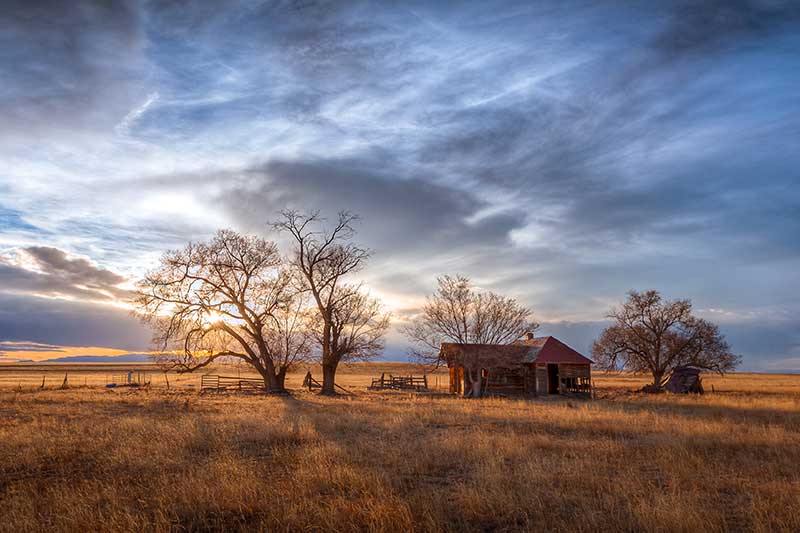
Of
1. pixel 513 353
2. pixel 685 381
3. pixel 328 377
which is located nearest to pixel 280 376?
pixel 328 377

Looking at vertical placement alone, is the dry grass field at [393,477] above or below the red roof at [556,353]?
below

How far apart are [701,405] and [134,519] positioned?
3049 centimetres

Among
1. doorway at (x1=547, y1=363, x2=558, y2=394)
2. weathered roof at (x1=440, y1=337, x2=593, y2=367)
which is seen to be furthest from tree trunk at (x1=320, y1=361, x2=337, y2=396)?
doorway at (x1=547, y1=363, x2=558, y2=394)

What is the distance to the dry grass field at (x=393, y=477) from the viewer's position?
7012mm

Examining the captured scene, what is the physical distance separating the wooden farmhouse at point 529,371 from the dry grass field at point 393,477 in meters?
23.2

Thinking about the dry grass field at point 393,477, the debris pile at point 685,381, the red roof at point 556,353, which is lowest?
the debris pile at point 685,381

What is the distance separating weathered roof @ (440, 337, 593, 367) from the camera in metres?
37.9

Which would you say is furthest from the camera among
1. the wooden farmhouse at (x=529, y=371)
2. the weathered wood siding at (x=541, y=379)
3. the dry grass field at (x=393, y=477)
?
the weathered wood siding at (x=541, y=379)

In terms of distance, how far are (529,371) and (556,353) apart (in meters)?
2.67

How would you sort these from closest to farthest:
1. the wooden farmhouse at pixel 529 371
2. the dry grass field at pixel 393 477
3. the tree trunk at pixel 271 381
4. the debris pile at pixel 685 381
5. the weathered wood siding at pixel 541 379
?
the dry grass field at pixel 393 477, the tree trunk at pixel 271 381, the wooden farmhouse at pixel 529 371, the weathered wood siding at pixel 541 379, the debris pile at pixel 685 381

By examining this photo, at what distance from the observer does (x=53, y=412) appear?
854 inches

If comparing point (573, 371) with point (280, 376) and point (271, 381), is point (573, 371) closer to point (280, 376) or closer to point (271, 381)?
point (280, 376)

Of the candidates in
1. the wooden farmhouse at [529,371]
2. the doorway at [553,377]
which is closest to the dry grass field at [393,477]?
the wooden farmhouse at [529,371]

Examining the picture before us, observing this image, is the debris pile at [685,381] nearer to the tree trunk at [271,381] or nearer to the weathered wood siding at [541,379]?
the weathered wood siding at [541,379]
